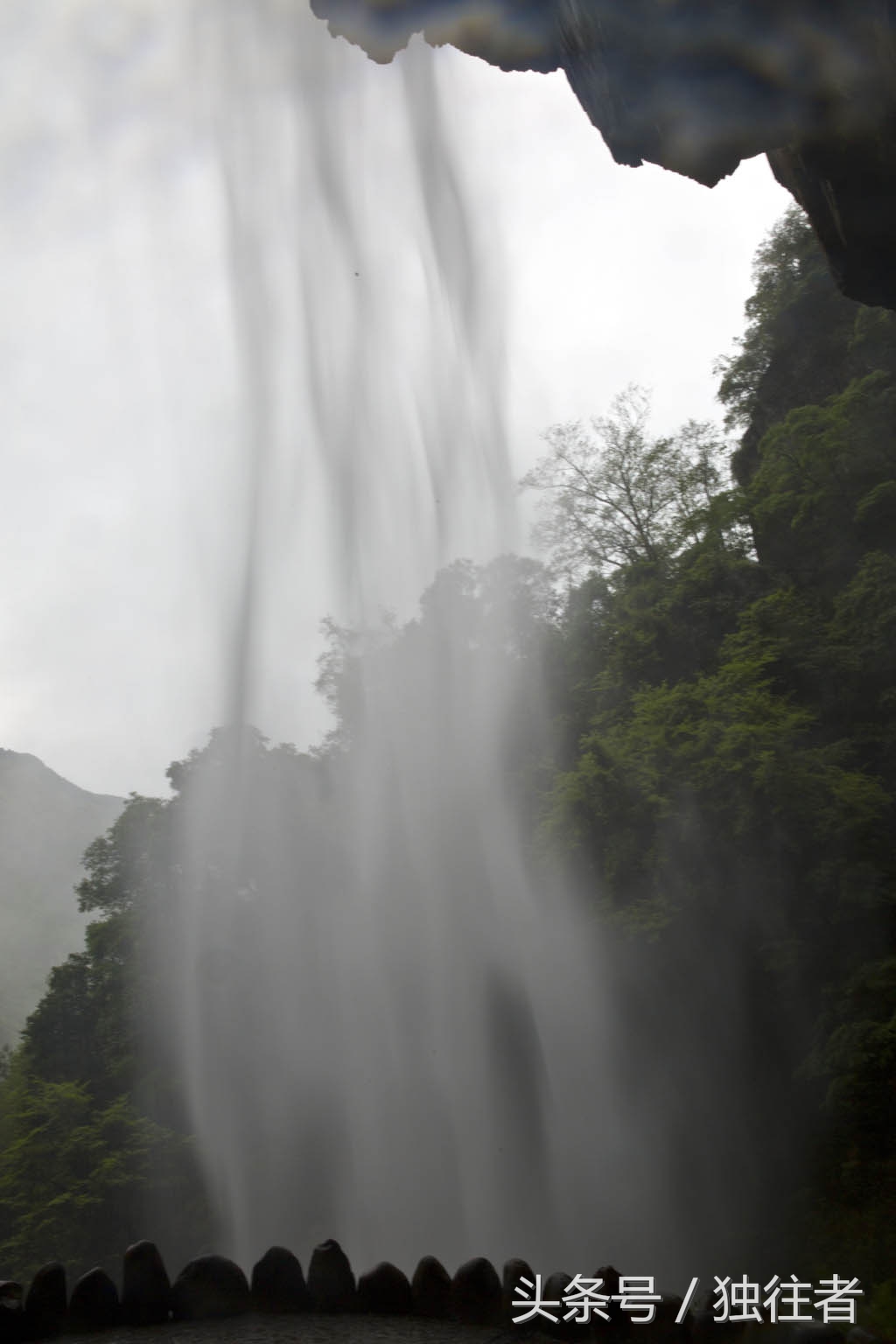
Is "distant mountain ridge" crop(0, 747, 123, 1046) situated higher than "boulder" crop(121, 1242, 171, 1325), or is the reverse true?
"distant mountain ridge" crop(0, 747, 123, 1046)

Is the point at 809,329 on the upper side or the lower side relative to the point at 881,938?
upper

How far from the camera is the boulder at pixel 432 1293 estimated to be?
6.70 m

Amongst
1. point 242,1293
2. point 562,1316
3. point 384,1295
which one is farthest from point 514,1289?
point 242,1293

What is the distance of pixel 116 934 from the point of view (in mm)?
24047

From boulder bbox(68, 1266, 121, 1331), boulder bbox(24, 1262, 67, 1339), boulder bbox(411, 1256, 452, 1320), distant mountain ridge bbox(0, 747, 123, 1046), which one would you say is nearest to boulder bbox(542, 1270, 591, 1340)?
boulder bbox(411, 1256, 452, 1320)

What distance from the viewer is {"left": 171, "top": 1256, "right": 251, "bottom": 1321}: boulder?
6.75m

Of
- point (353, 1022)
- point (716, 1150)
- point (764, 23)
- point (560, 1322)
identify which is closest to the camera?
point (560, 1322)

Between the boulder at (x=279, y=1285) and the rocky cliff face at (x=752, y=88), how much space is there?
342 inches

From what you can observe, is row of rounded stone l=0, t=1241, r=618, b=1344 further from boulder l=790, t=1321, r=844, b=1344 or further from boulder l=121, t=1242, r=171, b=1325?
boulder l=790, t=1321, r=844, b=1344

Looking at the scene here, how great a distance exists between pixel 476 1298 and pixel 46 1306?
303 cm

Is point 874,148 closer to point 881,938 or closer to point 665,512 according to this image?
point 881,938

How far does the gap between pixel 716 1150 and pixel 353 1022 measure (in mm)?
7955

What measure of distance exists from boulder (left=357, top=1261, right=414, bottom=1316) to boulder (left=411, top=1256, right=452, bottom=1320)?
0.22 ft

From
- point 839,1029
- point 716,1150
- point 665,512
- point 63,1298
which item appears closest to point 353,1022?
point 716,1150
